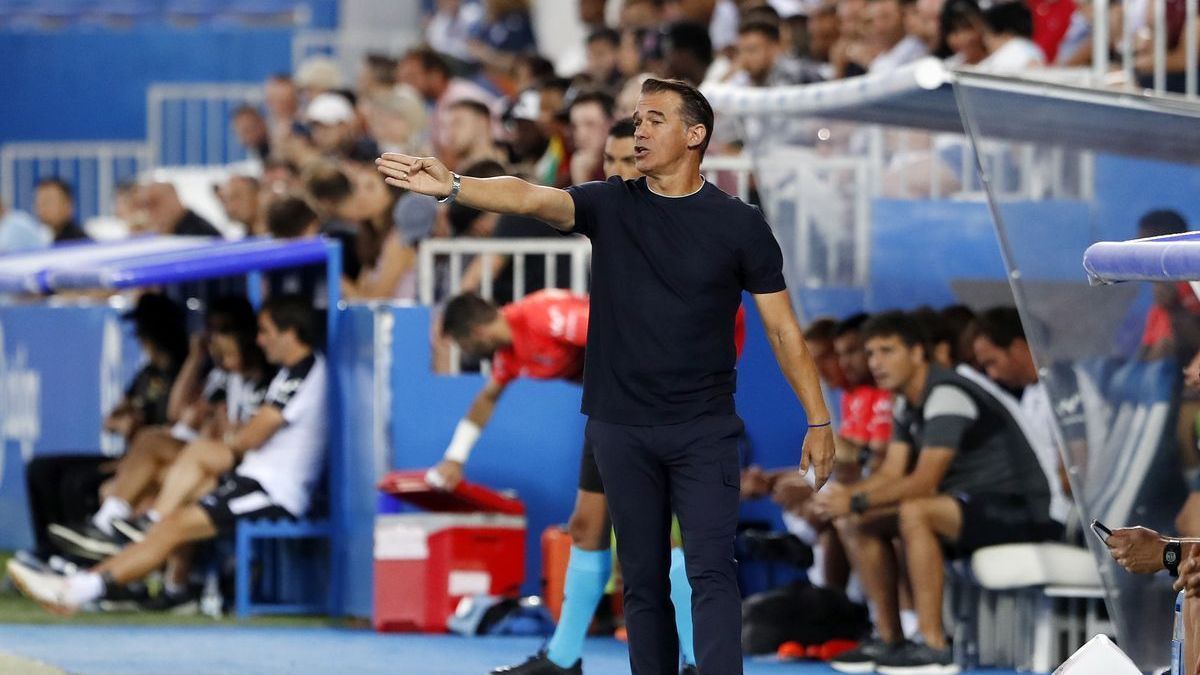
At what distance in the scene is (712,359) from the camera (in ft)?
21.9

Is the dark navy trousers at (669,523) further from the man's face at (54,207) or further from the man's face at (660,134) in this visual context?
the man's face at (54,207)

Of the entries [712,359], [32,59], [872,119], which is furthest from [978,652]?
[32,59]

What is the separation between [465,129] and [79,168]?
10.0 meters

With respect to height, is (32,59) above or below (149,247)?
above

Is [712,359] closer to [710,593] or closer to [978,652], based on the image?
[710,593]

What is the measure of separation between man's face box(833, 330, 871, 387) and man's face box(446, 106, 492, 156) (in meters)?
3.32

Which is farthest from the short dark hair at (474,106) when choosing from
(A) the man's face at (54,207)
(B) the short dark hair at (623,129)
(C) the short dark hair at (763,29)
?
(A) the man's face at (54,207)

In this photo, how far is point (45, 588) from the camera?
1097cm

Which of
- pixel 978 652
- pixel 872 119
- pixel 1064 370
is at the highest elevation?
pixel 872 119

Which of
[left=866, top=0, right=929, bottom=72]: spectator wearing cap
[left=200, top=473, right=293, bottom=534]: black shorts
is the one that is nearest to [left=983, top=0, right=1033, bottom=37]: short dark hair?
[left=866, top=0, right=929, bottom=72]: spectator wearing cap

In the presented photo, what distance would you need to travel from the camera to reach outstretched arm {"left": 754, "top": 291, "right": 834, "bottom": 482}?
657 centimetres

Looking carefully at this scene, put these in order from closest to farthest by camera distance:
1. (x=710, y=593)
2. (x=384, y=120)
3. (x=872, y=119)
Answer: (x=710, y=593) < (x=872, y=119) < (x=384, y=120)

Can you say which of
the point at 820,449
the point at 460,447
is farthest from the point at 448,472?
the point at 820,449

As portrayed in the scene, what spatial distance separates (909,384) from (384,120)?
566 cm
